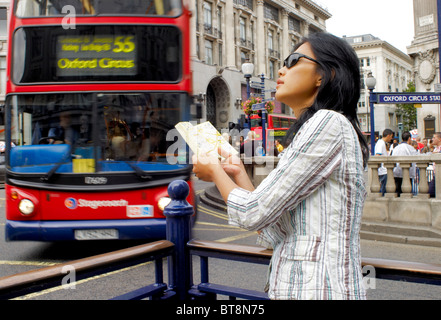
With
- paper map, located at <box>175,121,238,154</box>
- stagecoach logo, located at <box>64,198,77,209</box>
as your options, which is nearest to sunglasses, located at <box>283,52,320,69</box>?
paper map, located at <box>175,121,238,154</box>

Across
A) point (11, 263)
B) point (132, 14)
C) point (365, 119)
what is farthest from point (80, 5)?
point (365, 119)

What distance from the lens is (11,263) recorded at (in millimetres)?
5812

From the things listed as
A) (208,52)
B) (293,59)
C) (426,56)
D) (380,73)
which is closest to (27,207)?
(293,59)

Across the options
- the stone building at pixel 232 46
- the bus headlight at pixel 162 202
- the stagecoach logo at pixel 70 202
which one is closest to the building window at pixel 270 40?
the stone building at pixel 232 46

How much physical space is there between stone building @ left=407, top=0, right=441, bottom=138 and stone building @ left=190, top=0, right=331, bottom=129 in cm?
1160

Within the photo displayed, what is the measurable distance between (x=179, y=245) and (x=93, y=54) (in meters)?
4.18

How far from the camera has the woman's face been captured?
57.9 inches

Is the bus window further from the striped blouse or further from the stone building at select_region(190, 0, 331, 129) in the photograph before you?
the stone building at select_region(190, 0, 331, 129)

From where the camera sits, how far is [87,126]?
18.4ft

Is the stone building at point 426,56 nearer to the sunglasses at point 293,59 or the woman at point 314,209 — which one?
the sunglasses at point 293,59

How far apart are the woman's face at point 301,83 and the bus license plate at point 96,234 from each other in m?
4.54

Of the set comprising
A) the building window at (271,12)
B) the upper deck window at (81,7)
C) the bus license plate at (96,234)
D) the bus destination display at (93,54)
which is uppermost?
the building window at (271,12)

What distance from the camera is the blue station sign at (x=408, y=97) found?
10.4m

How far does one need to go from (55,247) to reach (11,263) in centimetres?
127
